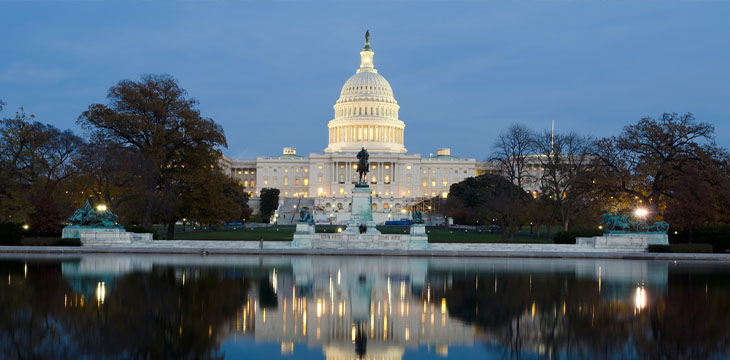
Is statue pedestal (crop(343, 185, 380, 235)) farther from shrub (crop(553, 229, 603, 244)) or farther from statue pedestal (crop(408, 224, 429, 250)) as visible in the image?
shrub (crop(553, 229, 603, 244))

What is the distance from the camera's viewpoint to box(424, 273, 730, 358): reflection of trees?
424 inches

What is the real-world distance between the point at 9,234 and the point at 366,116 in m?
110

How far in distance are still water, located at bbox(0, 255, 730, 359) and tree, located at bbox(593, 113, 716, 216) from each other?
65.8ft

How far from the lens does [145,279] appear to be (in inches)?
786

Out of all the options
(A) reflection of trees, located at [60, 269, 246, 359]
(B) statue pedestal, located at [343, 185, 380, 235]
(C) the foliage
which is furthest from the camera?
(C) the foliage

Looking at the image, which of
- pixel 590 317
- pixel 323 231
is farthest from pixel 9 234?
pixel 590 317

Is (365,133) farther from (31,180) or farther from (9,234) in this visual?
(9,234)

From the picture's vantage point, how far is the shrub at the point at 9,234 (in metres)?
36.8

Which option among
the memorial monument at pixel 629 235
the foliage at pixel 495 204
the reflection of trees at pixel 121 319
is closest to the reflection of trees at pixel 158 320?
the reflection of trees at pixel 121 319

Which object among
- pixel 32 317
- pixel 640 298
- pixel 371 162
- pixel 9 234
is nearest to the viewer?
pixel 32 317

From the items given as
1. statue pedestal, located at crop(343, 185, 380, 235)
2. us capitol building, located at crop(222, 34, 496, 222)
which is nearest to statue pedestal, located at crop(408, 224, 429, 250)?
statue pedestal, located at crop(343, 185, 380, 235)

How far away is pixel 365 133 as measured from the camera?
14775 centimetres

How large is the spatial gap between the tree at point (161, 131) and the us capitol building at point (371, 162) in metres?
91.1

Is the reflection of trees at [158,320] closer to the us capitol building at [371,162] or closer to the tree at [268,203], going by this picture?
the tree at [268,203]
